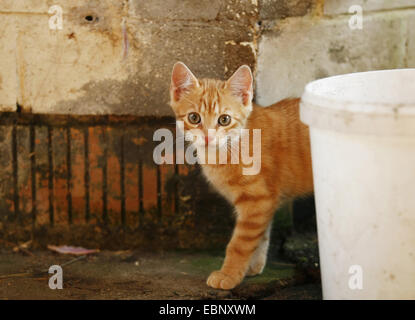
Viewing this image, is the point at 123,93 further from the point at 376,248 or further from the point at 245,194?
the point at 376,248

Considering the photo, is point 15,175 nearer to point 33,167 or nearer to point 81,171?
point 33,167

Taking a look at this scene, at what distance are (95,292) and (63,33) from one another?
134 centimetres

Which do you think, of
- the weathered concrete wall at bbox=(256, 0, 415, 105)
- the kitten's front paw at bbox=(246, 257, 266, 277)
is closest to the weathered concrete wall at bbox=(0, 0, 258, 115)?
the weathered concrete wall at bbox=(256, 0, 415, 105)

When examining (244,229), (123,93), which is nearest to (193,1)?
(123,93)

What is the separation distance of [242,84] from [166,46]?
54cm

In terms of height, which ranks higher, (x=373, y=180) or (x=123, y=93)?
(x=123, y=93)

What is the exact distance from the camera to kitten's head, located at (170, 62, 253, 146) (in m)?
2.86

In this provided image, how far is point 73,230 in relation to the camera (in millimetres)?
3379

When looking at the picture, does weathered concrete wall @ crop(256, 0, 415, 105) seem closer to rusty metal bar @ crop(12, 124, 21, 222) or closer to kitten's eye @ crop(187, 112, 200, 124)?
kitten's eye @ crop(187, 112, 200, 124)

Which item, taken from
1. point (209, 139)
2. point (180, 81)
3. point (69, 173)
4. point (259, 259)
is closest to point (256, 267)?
point (259, 259)

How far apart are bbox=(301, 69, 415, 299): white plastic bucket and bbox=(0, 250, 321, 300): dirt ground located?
2.03 feet

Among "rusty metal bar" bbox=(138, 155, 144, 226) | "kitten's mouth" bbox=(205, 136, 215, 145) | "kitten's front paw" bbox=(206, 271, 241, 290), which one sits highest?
"kitten's mouth" bbox=(205, 136, 215, 145)

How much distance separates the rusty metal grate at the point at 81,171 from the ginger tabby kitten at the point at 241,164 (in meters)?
0.43

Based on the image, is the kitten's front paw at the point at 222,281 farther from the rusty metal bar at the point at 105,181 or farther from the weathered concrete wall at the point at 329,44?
the weathered concrete wall at the point at 329,44
